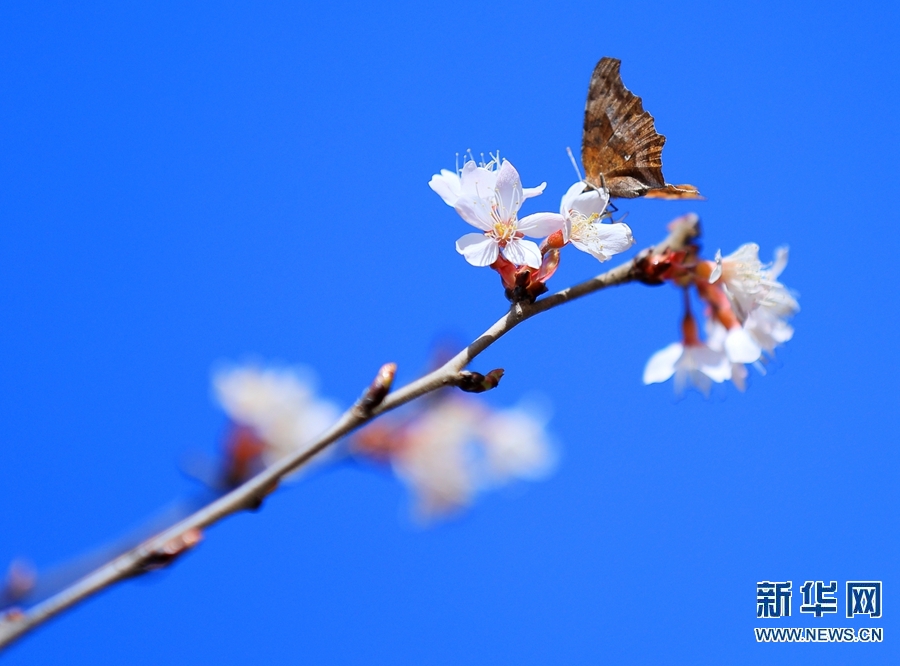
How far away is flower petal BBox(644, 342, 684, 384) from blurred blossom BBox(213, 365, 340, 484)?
173cm

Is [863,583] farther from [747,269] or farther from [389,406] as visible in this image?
[389,406]

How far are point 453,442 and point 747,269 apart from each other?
270 cm

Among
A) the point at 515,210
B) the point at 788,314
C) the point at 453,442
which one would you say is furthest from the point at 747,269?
the point at 453,442

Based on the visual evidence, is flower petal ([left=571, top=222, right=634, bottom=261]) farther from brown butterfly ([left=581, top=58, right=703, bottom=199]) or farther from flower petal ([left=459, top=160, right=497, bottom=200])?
flower petal ([left=459, top=160, right=497, bottom=200])

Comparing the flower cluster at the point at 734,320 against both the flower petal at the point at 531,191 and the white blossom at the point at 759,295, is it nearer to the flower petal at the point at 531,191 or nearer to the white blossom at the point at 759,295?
the white blossom at the point at 759,295

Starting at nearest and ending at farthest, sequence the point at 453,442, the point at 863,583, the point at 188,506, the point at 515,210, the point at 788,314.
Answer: the point at 515,210, the point at 788,314, the point at 188,506, the point at 863,583, the point at 453,442

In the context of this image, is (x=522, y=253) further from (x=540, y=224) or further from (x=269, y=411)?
(x=269, y=411)

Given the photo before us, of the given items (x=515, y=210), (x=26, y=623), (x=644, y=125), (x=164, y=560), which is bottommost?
(x=26, y=623)

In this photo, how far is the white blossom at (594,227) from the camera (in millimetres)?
1699

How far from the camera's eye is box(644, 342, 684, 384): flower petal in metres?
1.90

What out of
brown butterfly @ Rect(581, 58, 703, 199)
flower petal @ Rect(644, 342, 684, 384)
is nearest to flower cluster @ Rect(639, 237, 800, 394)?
flower petal @ Rect(644, 342, 684, 384)

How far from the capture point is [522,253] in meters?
1.61

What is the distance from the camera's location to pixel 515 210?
168 cm

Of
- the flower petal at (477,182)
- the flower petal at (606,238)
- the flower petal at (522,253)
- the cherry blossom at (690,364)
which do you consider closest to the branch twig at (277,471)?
the flower petal at (522,253)
